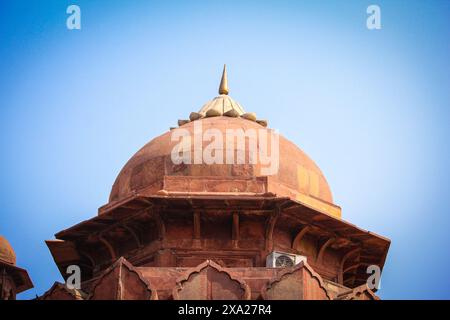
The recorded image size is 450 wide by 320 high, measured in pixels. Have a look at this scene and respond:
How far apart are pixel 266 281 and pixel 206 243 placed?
2.88 m

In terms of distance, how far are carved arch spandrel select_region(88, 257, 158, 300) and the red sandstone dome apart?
3.21 metres

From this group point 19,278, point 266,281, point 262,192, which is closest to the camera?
point 266,281

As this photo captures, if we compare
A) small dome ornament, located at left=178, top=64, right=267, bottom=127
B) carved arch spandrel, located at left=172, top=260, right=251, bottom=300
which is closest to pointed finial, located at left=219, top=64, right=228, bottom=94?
small dome ornament, located at left=178, top=64, right=267, bottom=127

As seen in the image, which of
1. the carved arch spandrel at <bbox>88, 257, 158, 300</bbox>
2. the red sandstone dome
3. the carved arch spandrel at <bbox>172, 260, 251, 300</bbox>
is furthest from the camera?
the red sandstone dome

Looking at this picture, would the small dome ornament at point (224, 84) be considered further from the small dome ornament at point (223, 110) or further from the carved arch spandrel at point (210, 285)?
the carved arch spandrel at point (210, 285)

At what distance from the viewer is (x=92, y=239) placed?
110 ft

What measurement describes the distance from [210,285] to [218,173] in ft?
13.2

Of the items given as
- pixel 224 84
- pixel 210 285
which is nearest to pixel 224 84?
pixel 224 84

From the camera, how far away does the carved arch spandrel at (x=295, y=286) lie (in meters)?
29.3

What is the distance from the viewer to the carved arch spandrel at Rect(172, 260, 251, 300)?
1149 inches

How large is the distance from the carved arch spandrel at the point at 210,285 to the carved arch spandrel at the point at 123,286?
584 millimetres

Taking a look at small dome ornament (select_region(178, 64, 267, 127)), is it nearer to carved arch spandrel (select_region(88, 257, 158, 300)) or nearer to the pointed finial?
the pointed finial
